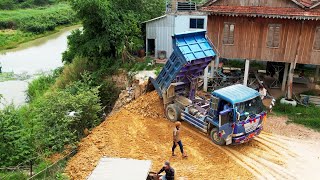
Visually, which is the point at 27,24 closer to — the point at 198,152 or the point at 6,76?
the point at 6,76

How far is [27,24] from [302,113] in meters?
48.6

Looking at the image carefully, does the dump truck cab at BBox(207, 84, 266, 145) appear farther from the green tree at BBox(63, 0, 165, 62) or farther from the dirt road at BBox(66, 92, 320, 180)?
the green tree at BBox(63, 0, 165, 62)

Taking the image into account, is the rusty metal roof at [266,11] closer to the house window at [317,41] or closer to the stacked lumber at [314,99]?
the house window at [317,41]

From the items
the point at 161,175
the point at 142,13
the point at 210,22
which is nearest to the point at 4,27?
the point at 142,13

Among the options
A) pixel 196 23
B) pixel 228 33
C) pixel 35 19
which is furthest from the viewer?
pixel 35 19

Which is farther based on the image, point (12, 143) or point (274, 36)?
point (274, 36)

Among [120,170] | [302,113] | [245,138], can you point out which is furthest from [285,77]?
[120,170]

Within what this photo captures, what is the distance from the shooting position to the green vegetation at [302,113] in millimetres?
17166

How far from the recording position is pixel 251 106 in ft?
46.2

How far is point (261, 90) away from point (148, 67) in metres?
9.82

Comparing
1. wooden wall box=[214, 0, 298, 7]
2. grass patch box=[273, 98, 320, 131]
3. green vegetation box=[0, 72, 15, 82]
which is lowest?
green vegetation box=[0, 72, 15, 82]

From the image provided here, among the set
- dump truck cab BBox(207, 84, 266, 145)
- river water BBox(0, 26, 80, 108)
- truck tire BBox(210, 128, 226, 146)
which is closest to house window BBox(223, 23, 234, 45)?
dump truck cab BBox(207, 84, 266, 145)

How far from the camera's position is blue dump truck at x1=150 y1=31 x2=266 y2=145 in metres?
13.6

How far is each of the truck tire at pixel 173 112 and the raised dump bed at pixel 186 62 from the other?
81cm
